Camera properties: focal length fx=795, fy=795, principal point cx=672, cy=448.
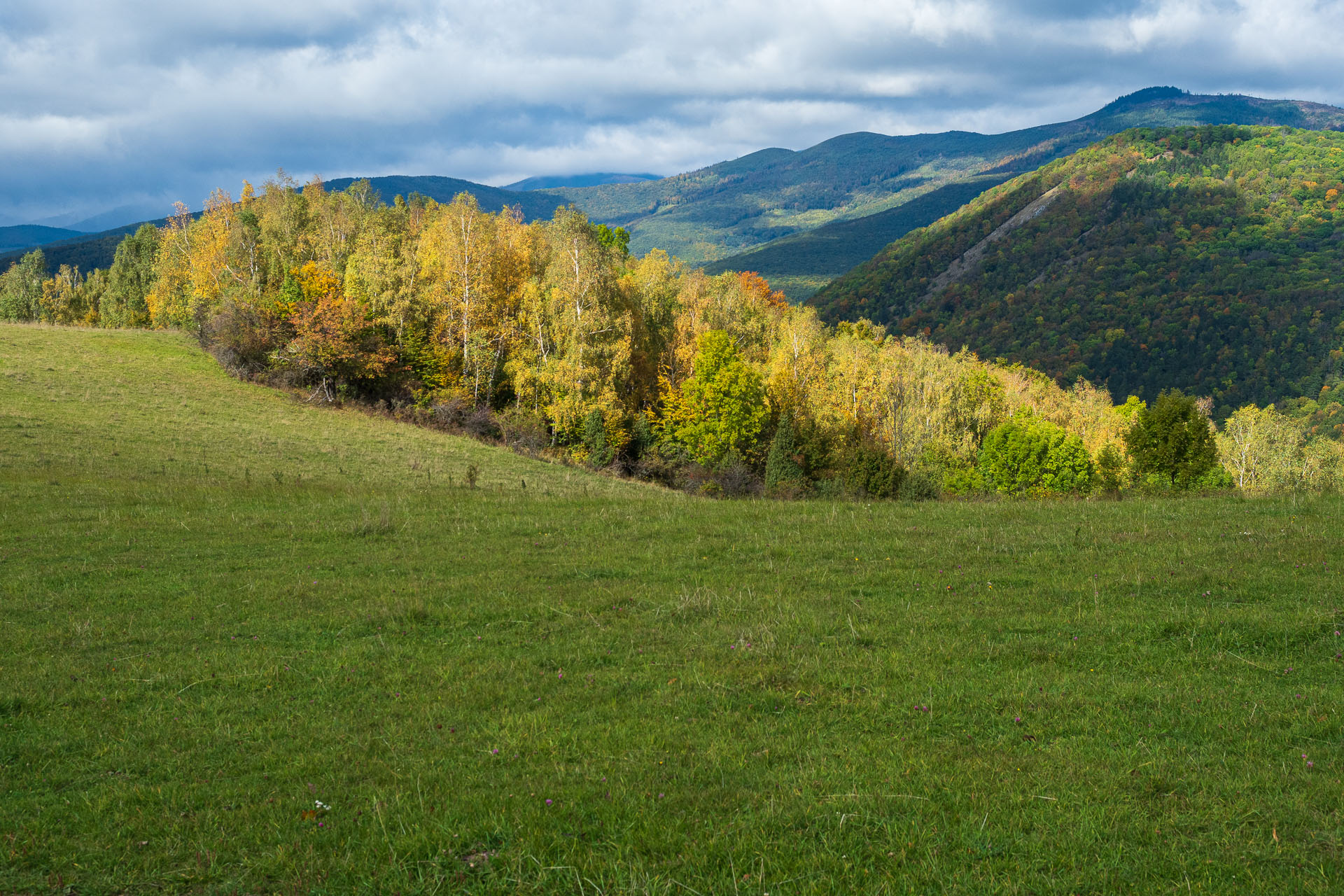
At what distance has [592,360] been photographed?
59188 mm

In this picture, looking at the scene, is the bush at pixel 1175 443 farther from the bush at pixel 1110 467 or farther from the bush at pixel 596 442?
the bush at pixel 596 442

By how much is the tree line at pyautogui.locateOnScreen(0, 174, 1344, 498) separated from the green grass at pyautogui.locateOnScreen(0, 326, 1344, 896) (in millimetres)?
30611

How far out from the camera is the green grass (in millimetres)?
5125

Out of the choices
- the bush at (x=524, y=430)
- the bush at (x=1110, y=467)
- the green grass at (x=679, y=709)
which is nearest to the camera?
the green grass at (x=679, y=709)

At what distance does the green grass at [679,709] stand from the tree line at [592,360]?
100 ft

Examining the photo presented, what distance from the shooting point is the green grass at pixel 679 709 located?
5.12m

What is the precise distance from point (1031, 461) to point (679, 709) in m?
68.4

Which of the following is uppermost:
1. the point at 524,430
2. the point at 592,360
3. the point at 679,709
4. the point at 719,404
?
the point at 592,360

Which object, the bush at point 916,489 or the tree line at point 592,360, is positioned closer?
the bush at point 916,489

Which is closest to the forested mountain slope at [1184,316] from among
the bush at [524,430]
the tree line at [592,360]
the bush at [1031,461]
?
the tree line at [592,360]

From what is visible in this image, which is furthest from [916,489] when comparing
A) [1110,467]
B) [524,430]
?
[524,430]

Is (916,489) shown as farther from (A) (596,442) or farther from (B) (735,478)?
(A) (596,442)

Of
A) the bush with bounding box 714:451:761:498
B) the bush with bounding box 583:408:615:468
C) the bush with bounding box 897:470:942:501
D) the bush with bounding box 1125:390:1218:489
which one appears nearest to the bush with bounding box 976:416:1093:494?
the bush with bounding box 897:470:942:501

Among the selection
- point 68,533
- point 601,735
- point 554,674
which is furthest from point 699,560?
point 68,533
